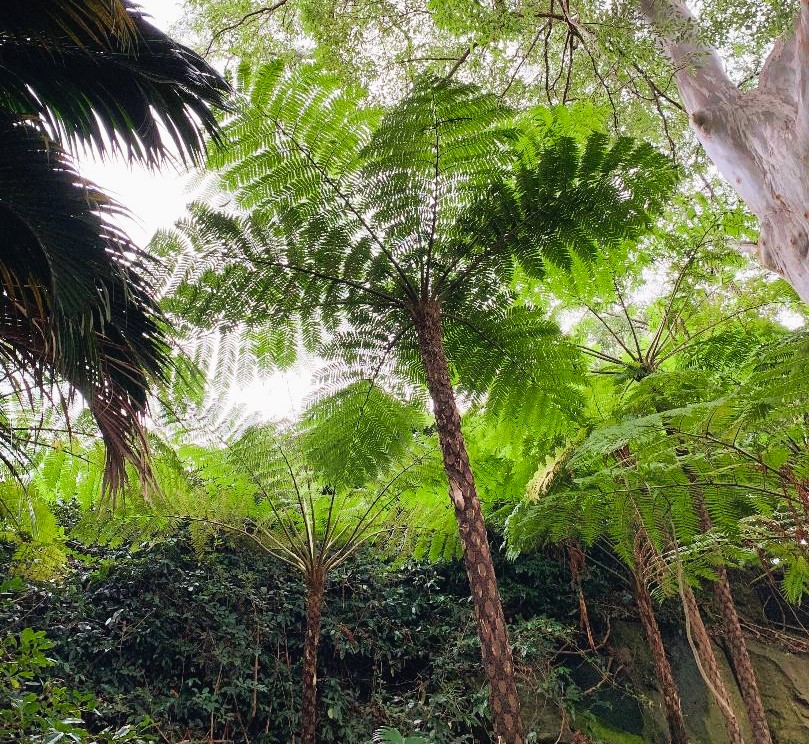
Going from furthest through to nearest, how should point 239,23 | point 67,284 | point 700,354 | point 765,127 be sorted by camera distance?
1. point 239,23
2. point 700,354
3. point 765,127
4. point 67,284

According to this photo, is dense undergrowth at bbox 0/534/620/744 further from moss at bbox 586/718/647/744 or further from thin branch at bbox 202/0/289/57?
thin branch at bbox 202/0/289/57

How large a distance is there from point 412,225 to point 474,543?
1436 millimetres

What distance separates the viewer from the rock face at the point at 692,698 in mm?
5145

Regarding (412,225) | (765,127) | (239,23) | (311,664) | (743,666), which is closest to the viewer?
(412,225)

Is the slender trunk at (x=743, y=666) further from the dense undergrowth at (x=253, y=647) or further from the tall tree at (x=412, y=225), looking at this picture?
the tall tree at (x=412, y=225)

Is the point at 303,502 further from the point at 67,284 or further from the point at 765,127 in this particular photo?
the point at 765,127

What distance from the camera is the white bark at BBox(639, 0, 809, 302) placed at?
297 centimetres

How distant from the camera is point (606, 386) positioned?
3994 millimetres

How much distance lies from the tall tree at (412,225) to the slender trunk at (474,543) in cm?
1

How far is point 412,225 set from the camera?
256cm

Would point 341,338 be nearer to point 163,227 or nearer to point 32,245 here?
point 163,227

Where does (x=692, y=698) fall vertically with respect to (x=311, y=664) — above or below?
below

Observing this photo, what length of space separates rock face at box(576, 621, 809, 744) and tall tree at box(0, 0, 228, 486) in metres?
5.12

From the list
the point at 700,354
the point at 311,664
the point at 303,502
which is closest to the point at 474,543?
the point at 311,664
